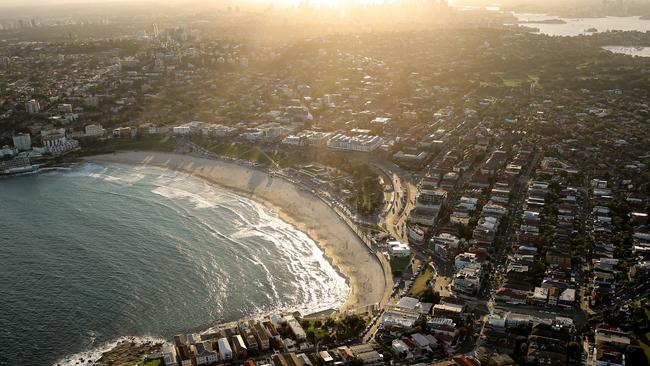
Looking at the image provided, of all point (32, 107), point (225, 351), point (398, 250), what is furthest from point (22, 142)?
point (225, 351)

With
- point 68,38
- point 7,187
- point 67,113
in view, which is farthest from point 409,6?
point 7,187

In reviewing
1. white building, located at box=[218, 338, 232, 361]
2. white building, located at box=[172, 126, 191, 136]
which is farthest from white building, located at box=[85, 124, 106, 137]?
white building, located at box=[218, 338, 232, 361]

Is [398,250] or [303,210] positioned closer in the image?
[398,250]

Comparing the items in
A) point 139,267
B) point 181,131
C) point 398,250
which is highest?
point 181,131

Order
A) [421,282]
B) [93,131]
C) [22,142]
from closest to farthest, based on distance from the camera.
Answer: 1. [421,282]
2. [22,142]
3. [93,131]

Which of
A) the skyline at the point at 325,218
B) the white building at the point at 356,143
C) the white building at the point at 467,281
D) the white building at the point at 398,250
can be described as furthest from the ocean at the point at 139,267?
the white building at the point at 356,143

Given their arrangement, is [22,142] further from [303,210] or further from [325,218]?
[325,218]

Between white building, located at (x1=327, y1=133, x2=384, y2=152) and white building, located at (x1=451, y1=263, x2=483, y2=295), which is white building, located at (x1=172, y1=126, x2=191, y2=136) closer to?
white building, located at (x1=327, y1=133, x2=384, y2=152)

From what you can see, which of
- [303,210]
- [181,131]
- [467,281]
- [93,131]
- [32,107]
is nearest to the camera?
[467,281]
